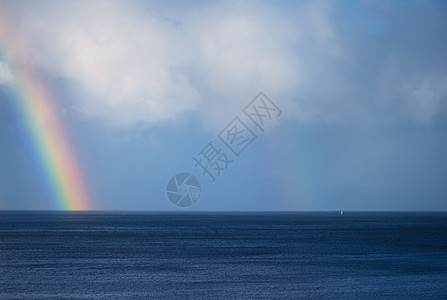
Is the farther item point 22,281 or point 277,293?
point 22,281

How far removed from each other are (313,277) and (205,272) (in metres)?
8.61

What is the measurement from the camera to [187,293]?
1519 inches

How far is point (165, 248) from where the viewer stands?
262ft

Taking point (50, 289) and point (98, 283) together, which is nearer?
point (50, 289)

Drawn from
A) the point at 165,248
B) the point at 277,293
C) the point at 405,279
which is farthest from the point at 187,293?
the point at 165,248

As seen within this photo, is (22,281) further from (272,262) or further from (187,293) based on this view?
(272,262)

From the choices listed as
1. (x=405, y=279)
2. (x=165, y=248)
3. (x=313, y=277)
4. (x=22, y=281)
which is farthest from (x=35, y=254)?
(x=405, y=279)

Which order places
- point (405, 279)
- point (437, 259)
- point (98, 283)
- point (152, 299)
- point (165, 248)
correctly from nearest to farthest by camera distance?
point (152, 299) → point (98, 283) → point (405, 279) → point (437, 259) → point (165, 248)

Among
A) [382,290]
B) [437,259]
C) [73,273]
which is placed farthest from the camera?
[437,259]

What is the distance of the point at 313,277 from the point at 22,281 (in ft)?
68.4

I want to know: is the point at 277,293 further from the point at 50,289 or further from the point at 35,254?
the point at 35,254

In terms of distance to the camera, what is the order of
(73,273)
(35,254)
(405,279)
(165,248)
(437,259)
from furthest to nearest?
1. (165,248)
2. (35,254)
3. (437,259)
4. (73,273)
5. (405,279)

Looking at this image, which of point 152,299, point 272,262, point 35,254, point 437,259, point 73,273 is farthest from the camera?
point 35,254

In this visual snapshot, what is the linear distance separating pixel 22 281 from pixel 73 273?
562 cm
